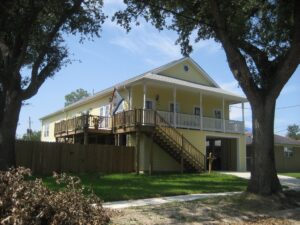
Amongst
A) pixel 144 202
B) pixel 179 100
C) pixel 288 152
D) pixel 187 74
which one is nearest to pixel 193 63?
pixel 187 74

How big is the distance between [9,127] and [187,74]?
719 inches

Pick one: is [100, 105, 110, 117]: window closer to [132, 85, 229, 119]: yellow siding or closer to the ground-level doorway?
[132, 85, 229, 119]: yellow siding

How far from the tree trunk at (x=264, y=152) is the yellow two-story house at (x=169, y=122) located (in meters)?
13.0

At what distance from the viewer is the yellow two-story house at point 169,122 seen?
2750 cm

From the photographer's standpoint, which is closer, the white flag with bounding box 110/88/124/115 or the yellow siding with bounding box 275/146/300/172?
the white flag with bounding box 110/88/124/115

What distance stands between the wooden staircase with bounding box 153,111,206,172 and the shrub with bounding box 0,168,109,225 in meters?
20.4

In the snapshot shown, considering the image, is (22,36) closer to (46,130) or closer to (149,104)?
(149,104)

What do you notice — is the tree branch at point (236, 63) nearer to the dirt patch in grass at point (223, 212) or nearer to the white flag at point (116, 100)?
the dirt patch in grass at point (223, 212)

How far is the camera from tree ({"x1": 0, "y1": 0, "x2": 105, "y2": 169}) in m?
17.5

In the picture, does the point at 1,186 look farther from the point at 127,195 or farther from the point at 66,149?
the point at 66,149

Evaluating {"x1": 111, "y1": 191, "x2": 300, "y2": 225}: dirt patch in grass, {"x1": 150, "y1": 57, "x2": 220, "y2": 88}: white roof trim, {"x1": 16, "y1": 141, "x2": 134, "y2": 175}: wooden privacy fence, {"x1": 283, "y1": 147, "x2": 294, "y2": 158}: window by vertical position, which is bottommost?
{"x1": 111, "y1": 191, "x2": 300, "y2": 225}: dirt patch in grass

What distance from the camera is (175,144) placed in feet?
90.4

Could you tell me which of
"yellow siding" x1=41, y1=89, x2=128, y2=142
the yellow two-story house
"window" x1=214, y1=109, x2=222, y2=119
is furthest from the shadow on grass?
"window" x1=214, y1=109, x2=222, y2=119

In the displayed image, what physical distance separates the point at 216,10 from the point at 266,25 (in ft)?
11.3
